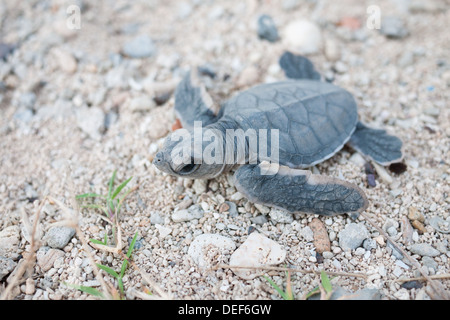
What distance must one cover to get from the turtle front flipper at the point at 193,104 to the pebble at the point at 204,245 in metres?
0.71

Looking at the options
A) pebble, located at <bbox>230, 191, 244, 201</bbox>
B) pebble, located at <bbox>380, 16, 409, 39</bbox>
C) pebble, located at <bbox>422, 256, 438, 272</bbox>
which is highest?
pebble, located at <bbox>380, 16, 409, 39</bbox>

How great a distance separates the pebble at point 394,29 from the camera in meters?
2.84

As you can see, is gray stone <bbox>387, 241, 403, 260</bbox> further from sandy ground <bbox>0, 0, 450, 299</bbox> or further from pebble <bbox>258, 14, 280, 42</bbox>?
pebble <bbox>258, 14, 280, 42</bbox>

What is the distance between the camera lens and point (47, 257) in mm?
1687

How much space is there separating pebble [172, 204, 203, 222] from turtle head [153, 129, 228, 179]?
20 cm

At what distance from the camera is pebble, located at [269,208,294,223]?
182 centimetres

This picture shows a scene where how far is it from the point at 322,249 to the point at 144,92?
1.67 m

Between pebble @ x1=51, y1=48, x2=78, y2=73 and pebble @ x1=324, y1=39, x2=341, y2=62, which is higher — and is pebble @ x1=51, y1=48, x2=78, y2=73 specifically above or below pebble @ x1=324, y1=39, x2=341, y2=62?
above

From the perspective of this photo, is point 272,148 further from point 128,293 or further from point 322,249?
point 128,293

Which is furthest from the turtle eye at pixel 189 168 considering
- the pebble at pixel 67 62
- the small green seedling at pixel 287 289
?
the pebble at pixel 67 62

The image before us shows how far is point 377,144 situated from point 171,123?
53.2 inches

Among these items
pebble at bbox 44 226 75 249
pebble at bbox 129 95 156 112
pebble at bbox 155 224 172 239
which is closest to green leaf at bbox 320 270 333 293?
pebble at bbox 155 224 172 239
